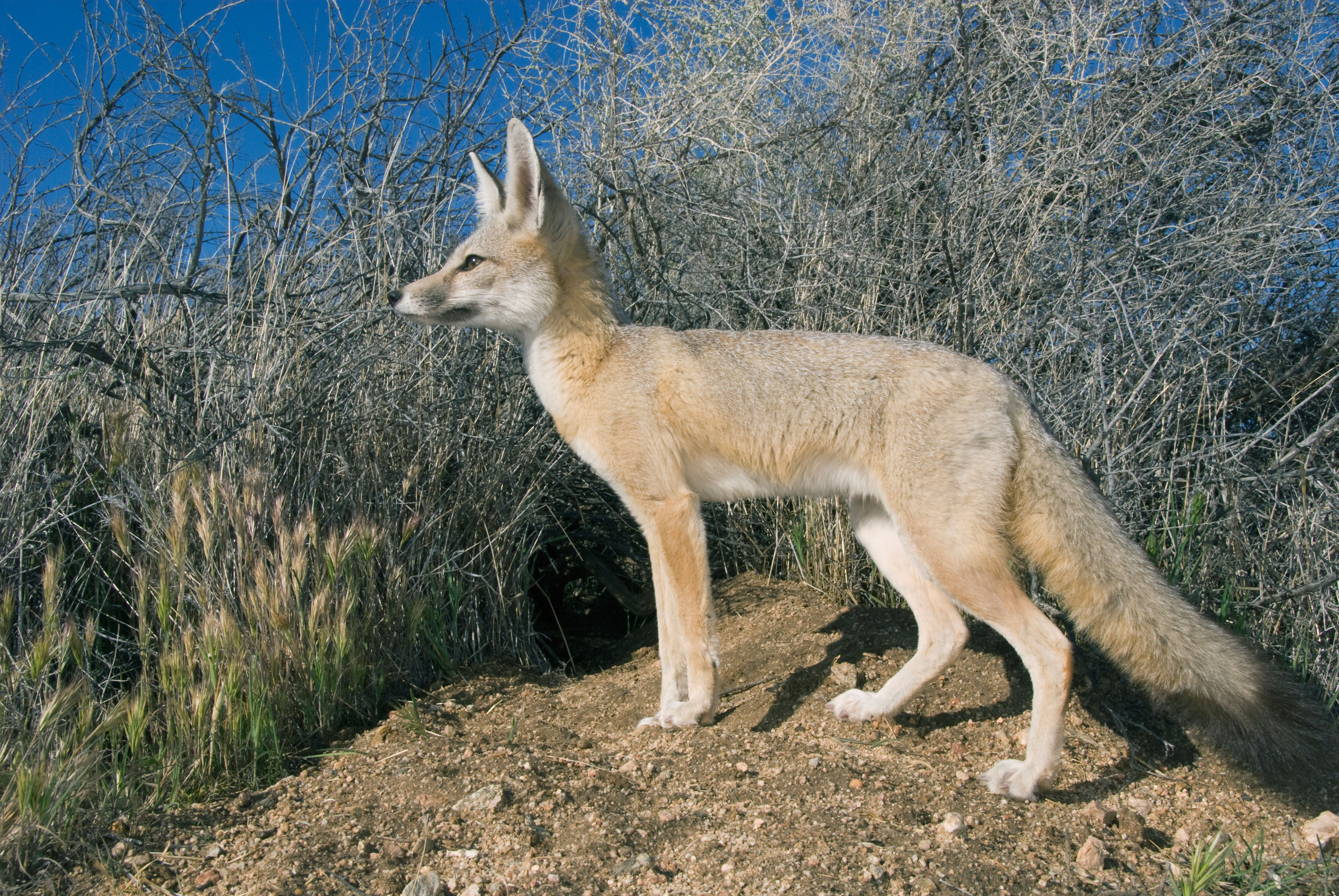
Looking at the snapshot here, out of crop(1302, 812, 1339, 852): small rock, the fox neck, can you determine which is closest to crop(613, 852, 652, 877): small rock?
the fox neck

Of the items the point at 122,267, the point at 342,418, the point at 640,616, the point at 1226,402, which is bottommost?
the point at 640,616

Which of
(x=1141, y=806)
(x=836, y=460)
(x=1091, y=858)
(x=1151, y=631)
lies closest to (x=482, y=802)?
(x=836, y=460)

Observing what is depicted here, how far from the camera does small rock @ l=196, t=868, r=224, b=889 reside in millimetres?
2918

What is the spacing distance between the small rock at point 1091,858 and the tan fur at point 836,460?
0.41 meters

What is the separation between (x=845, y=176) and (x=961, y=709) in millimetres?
3873

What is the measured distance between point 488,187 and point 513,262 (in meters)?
0.47

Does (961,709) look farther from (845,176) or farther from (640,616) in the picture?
(845,176)

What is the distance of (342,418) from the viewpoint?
4867 mm

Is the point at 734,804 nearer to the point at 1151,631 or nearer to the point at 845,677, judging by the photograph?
the point at 845,677

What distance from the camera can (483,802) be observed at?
10.8 ft

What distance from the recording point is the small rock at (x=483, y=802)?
3.24 metres

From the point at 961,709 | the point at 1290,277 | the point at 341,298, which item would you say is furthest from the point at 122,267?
the point at 1290,277

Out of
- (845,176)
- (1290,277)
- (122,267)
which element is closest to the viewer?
(122,267)

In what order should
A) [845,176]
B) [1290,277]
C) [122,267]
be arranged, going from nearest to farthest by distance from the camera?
[122,267] → [1290,277] → [845,176]
